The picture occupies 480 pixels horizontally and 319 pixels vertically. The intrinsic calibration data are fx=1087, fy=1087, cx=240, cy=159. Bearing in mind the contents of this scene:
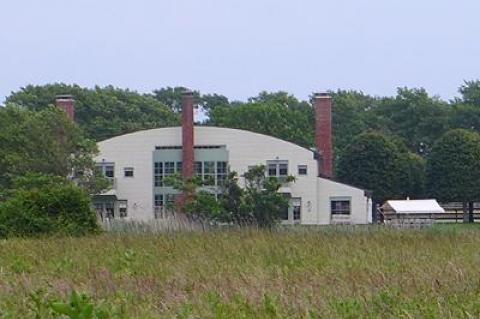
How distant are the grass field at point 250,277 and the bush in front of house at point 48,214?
6.60m

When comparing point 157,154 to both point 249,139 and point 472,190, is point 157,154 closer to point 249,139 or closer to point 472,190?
point 249,139

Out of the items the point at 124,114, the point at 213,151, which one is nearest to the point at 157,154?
the point at 213,151

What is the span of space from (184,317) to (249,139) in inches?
2212

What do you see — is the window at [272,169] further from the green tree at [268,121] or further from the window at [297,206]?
the green tree at [268,121]

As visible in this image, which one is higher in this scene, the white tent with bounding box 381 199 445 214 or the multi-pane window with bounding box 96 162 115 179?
the multi-pane window with bounding box 96 162 115 179

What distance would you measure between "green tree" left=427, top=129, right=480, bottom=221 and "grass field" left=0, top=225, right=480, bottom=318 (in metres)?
47.6

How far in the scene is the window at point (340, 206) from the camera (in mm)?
63906

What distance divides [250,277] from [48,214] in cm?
1741

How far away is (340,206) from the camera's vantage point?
6412 cm

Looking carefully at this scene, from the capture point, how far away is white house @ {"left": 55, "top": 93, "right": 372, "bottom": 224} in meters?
63.9

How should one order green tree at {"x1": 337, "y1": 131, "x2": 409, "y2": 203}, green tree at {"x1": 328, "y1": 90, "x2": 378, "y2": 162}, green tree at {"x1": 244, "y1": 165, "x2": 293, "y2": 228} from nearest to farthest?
1. green tree at {"x1": 244, "y1": 165, "x2": 293, "y2": 228}
2. green tree at {"x1": 337, "y1": 131, "x2": 409, "y2": 203}
3. green tree at {"x1": 328, "y1": 90, "x2": 378, "y2": 162}

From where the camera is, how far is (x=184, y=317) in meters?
8.44

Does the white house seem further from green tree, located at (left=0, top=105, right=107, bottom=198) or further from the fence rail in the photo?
green tree, located at (left=0, top=105, right=107, bottom=198)

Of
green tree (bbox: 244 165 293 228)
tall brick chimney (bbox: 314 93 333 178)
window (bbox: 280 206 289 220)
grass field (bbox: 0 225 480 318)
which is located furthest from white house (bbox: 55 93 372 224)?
grass field (bbox: 0 225 480 318)
